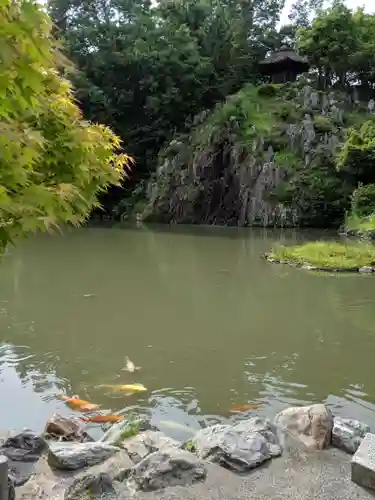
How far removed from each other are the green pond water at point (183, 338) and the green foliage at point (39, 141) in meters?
0.81

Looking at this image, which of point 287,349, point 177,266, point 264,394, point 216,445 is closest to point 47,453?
point 216,445

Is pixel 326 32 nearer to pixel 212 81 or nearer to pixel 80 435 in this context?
pixel 212 81

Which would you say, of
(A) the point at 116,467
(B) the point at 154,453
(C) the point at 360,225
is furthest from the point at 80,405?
(C) the point at 360,225

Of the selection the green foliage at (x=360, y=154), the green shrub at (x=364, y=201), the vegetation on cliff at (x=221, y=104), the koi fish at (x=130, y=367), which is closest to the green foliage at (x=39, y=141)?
the koi fish at (x=130, y=367)

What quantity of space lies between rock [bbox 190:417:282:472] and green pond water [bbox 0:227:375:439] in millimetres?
673

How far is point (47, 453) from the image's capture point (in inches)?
168

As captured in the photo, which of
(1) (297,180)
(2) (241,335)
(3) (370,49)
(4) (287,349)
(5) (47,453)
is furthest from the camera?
(3) (370,49)

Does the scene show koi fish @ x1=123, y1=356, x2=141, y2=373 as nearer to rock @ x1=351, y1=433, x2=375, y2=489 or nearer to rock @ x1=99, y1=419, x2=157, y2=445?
rock @ x1=99, y1=419, x2=157, y2=445

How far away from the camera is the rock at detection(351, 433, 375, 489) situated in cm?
377

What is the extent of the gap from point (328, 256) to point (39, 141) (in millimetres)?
13154

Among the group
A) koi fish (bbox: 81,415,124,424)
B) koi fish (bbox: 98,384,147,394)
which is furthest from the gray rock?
koi fish (bbox: 98,384,147,394)

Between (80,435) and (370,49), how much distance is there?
33319 mm

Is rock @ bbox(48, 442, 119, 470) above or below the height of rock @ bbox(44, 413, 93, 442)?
above

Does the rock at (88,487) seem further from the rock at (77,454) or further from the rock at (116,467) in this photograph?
the rock at (77,454)
